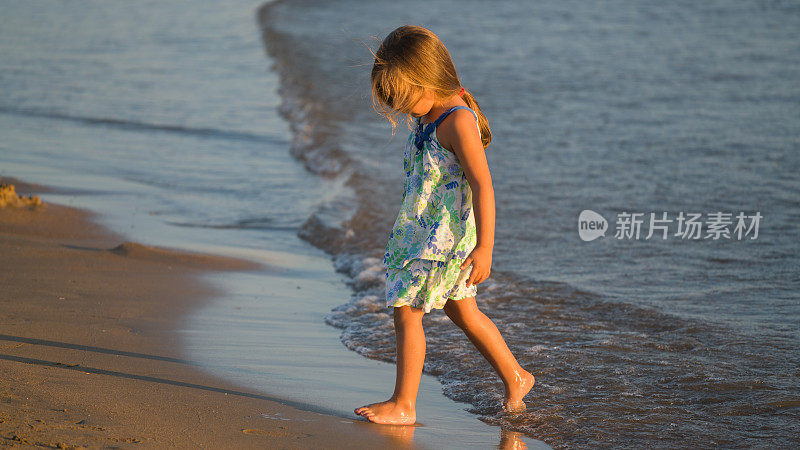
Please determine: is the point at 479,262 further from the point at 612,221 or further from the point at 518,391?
the point at 612,221

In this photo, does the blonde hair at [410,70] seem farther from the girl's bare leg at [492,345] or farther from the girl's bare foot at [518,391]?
the girl's bare foot at [518,391]

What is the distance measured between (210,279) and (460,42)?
12930mm

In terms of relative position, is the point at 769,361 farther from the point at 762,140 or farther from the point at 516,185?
the point at 762,140

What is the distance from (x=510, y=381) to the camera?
3.47m

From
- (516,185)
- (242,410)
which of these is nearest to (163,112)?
(516,185)

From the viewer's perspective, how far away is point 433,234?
128 inches

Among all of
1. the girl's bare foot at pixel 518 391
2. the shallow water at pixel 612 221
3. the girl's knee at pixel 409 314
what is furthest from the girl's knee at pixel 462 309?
the shallow water at pixel 612 221

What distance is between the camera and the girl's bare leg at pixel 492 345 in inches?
131

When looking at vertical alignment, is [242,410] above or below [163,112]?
above

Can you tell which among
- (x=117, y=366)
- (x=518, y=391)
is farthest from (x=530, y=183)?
(x=117, y=366)

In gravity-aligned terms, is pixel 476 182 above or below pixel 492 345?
above

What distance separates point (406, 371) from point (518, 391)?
0.51 metres

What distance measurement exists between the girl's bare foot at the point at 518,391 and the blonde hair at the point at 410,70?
A: 97 centimetres

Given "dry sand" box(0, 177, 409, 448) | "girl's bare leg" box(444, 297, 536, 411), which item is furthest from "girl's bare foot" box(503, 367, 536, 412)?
"dry sand" box(0, 177, 409, 448)
